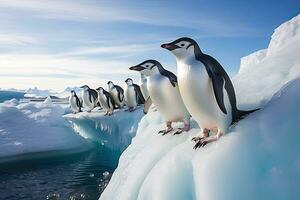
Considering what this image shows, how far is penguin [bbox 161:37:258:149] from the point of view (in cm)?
328

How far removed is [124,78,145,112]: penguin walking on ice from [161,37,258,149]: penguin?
9.03 meters

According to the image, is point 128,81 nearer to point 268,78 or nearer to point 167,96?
point 167,96

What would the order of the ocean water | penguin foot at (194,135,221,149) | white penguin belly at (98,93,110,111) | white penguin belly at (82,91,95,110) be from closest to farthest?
penguin foot at (194,135,221,149) < the ocean water < white penguin belly at (98,93,110,111) < white penguin belly at (82,91,95,110)

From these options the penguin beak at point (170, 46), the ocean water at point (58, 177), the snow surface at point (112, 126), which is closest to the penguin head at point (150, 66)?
the penguin beak at point (170, 46)

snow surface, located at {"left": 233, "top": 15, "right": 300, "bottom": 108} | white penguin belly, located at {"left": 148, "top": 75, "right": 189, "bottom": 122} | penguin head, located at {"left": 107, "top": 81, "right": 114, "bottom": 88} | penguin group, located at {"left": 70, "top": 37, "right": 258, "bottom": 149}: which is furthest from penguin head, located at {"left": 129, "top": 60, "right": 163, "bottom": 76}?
penguin head, located at {"left": 107, "top": 81, "right": 114, "bottom": 88}

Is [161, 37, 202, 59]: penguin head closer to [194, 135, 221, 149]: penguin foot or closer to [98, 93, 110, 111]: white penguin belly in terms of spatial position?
[194, 135, 221, 149]: penguin foot

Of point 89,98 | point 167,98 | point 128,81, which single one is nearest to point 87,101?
point 89,98

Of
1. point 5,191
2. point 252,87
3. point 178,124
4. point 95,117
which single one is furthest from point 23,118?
point 252,87

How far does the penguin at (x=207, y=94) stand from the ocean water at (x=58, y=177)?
20.7 feet

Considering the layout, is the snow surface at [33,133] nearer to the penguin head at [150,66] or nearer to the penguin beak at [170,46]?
the penguin head at [150,66]

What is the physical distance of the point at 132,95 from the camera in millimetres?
12602

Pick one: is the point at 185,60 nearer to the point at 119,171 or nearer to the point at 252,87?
the point at 252,87

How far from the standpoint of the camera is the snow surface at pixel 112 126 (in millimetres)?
12554

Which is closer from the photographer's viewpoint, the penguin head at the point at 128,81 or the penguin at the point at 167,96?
the penguin at the point at 167,96
